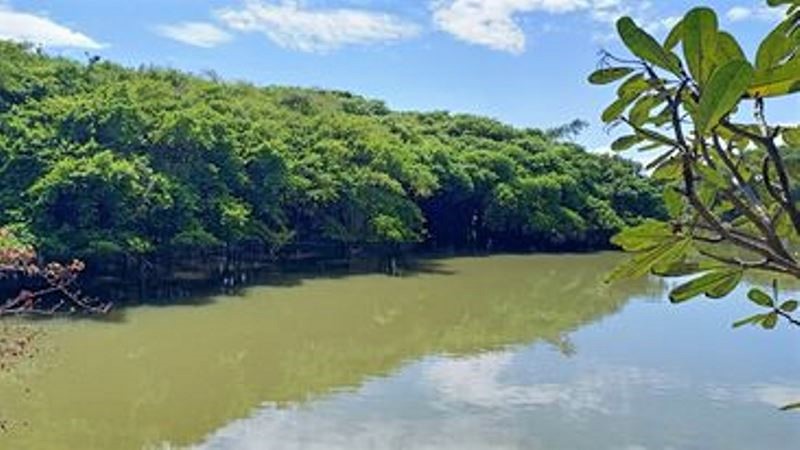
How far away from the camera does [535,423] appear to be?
8969mm

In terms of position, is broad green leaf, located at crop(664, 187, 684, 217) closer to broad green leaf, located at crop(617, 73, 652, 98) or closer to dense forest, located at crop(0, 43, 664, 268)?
broad green leaf, located at crop(617, 73, 652, 98)

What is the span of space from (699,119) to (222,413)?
354 inches

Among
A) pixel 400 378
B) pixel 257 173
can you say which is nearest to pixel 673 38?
pixel 400 378

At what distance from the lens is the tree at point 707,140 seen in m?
0.71

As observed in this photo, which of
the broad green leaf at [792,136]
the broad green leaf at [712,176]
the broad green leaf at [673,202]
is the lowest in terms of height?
the broad green leaf at [673,202]

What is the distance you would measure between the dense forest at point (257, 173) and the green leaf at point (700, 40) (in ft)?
29.6

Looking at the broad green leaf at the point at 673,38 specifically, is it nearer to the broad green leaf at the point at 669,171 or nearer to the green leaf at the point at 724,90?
the green leaf at the point at 724,90

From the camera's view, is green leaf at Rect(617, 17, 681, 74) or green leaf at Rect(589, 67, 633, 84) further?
Answer: green leaf at Rect(589, 67, 633, 84)

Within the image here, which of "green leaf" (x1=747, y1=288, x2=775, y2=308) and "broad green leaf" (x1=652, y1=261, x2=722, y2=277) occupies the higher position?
"broad green leaf" (x1=652, y1=261, x2=722, y2=277)

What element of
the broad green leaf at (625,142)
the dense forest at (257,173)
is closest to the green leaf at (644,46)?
the broad green leaf at (625,142)

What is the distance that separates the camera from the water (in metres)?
8.59

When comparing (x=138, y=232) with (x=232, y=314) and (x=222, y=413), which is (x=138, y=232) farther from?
(x=222, y=413)

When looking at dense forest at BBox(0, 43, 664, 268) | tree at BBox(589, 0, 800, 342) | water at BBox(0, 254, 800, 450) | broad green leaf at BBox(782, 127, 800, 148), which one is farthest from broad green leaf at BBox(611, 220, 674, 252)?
dense forest at BBox(0, 43, 664, 268)

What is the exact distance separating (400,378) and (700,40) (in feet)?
34.0
